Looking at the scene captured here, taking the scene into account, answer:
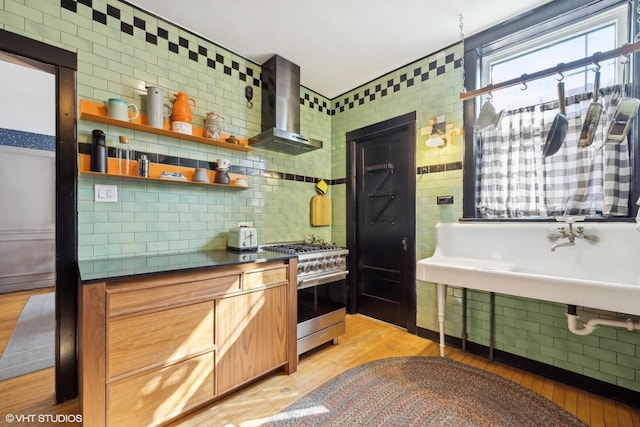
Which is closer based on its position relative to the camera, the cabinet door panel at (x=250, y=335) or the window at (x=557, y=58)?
the cabinet door panel at (x=250, y=335)

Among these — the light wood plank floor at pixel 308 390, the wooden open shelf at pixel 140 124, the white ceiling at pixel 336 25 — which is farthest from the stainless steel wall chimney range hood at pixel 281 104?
the light wood plank floor at pixel 308 390

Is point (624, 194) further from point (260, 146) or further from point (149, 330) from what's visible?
point (149, 330)

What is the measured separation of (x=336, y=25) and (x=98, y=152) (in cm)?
198

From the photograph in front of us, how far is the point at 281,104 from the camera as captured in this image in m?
2.53

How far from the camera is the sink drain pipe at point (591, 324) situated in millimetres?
1452

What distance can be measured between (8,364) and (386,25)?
3.99 m

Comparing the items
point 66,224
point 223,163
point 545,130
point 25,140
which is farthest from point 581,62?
point 25,140

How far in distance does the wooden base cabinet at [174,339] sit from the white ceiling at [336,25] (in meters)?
1.90

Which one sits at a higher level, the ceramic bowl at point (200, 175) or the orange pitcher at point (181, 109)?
the orange pitcher at point (181, 109)

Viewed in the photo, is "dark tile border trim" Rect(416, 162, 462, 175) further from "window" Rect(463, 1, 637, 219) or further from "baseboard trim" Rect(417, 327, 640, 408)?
"baseboard trim" Rect(417, 327, 640, 408)

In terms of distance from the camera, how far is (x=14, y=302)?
336 centimetres

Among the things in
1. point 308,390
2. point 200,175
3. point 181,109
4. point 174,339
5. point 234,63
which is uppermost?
point 234,63

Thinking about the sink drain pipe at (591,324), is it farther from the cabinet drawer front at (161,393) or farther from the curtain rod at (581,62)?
the cabinet drawer front at (161,393)

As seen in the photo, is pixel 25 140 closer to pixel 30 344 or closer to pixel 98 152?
pixel 30 344
